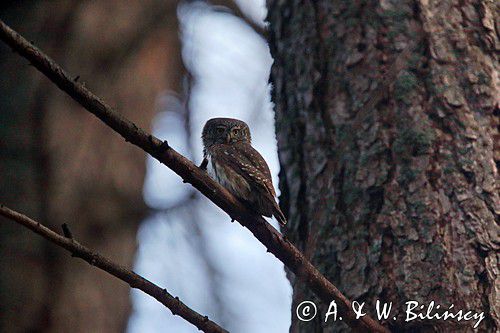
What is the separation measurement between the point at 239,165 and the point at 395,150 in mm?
641

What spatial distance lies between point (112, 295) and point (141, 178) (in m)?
0.73

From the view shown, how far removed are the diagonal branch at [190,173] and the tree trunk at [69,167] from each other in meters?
1.41

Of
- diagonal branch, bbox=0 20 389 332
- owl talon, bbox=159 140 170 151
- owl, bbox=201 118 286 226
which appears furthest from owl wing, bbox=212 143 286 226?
owl talon, bbox=159 140 170 151

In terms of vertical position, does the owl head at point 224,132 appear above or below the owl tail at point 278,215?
above

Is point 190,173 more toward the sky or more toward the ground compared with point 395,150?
more toward the ground

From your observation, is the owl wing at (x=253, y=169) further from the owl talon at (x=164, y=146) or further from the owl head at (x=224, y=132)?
the owl talon at (x=164, y=146)

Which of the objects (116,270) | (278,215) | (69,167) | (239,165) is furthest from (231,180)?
(116,270)

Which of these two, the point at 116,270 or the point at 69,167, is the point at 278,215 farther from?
the point at 69,167

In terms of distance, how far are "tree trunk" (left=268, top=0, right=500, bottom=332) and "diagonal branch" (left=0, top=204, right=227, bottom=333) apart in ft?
2.72

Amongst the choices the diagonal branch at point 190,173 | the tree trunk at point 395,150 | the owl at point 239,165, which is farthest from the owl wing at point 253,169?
the diagonal branch at point 190,173

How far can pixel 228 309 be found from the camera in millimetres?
6711

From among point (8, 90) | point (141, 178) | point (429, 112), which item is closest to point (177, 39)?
point (141, 178)

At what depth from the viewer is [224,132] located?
4.00 meters

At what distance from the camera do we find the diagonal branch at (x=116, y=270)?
2.08 meters
